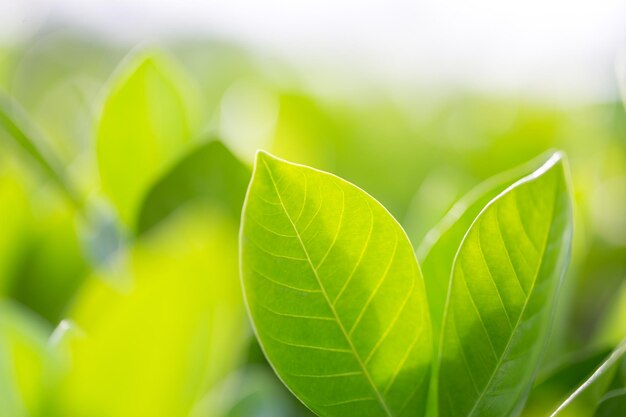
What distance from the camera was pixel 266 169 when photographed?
1.49 ft

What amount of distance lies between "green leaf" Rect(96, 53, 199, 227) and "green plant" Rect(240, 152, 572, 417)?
0.42 metres

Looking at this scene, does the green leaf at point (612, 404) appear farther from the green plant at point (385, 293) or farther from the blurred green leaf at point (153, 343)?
the blurred green leaf at point (153, 343)

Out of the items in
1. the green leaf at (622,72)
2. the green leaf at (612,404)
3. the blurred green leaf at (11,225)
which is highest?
the blurred green leaf at (11,225)

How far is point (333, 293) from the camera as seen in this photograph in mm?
476

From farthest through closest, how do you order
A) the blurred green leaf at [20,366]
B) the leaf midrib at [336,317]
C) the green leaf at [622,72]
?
1. the green leaf at [622,72]
2. the blurred green leaf at [20,366]
3. the leaf midrib at [336,317]

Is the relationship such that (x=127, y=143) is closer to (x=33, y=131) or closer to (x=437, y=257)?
(x=33, y=131)

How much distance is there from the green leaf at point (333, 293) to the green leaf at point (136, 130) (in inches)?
16.4

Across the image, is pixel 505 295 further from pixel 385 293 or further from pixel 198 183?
pixel 198 183

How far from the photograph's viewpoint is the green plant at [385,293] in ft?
1.52

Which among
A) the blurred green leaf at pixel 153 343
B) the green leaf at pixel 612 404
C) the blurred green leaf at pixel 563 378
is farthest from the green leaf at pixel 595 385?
the blurred green leaf at pixel 153 343

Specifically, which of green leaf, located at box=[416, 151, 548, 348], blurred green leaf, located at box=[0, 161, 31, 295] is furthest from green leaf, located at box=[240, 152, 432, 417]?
blurred green leaf, located at box=[0, 161, 31, 295]

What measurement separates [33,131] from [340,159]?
2.59 ft

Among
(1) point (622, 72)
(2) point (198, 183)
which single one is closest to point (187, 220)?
(2) point (198, 183)

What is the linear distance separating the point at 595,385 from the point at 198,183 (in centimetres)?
50
